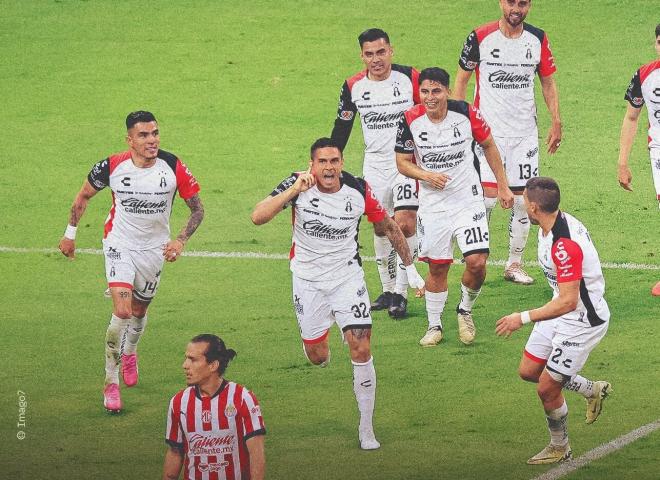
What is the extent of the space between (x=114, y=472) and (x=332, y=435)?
195 cm

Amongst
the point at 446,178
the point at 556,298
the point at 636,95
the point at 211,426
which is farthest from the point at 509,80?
the point at 211,426

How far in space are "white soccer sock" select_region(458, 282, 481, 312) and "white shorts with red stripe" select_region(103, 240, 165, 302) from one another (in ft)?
10.0

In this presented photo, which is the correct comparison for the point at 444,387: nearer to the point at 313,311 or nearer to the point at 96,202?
the point at 313,311

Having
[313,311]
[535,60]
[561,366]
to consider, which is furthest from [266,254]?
[561,366]

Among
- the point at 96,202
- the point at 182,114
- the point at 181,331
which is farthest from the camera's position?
the point at 182,114

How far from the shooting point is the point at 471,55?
18188mm

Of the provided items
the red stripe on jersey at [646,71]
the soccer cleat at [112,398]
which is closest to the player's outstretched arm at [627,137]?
the red stripe on jersey at [646,71]

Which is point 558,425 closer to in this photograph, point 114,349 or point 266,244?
point 114,349

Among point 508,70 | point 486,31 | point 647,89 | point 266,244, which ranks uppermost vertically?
point 486,31

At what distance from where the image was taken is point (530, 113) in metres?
18.2

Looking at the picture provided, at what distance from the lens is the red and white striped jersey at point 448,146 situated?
16062mm

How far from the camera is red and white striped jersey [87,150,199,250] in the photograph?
50.0 ft

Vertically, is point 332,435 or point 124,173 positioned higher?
point 124,173

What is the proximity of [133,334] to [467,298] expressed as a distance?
3.32m
